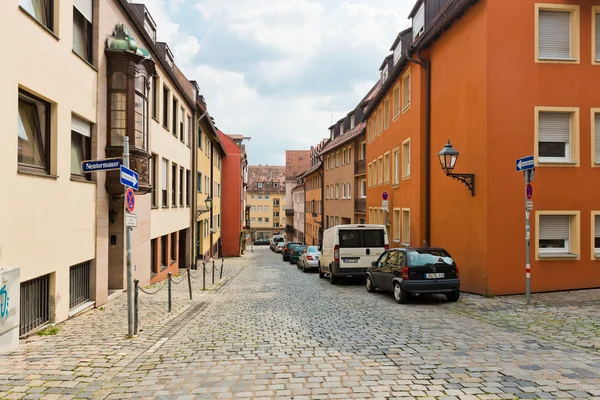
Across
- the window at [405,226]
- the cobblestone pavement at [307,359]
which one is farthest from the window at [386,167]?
the cobblestone pavement at [307,359]

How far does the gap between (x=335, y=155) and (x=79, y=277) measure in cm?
3592

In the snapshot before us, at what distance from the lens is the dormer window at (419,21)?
20.7 m

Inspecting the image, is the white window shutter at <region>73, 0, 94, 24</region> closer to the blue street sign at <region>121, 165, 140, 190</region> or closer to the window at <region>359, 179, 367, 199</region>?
the blue street sign at <region>121, 165, 140, 190</region>

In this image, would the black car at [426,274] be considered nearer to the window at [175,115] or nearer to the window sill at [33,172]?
the window sill at [33,172]

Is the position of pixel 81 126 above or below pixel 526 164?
above

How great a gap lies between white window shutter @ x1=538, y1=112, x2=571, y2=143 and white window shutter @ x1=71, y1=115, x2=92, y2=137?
11722 mm

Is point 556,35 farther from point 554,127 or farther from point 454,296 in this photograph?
point 454,296

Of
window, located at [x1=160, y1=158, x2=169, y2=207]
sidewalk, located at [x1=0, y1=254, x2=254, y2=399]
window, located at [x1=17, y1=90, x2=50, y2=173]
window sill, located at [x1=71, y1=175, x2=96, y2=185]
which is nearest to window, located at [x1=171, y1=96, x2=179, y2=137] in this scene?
window, located at [x1=160, y1=158, x2=169, y2=207]

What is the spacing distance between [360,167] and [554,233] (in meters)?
23.6

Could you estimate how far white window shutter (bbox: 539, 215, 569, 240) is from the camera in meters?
13.1

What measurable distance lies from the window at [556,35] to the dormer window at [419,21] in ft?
25.4

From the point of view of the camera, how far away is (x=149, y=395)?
5438 mm

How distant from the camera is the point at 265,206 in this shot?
107 m

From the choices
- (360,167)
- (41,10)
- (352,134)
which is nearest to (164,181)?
(41,10)
